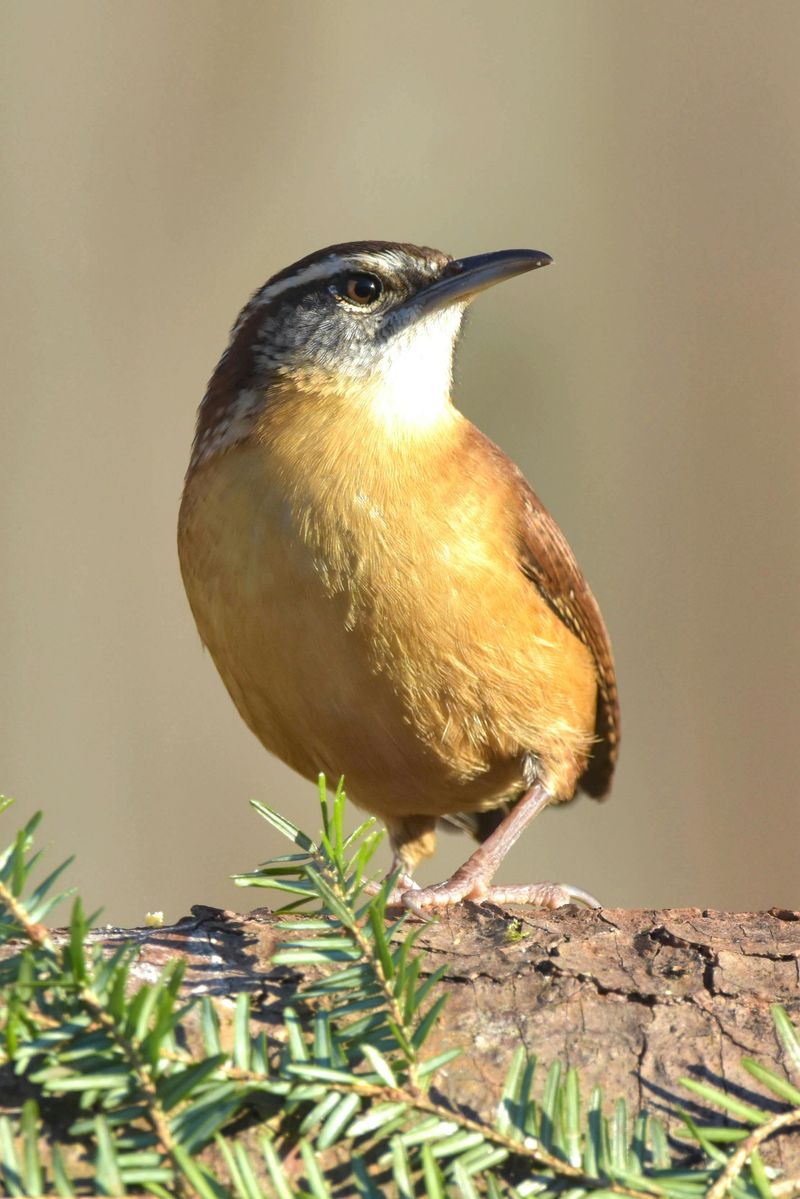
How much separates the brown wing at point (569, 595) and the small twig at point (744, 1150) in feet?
6.80

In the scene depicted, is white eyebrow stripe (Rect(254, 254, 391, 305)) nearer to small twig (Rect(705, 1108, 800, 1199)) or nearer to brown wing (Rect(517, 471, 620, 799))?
brown wing (Rect(517, 471, 620, 799))

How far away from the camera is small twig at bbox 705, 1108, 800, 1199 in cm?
154

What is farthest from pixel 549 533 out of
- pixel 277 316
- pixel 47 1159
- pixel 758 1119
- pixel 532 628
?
pixel 47 1159

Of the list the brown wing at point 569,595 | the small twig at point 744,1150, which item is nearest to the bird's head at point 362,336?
the brown wing at point 569,595

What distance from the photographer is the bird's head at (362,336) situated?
357 cm

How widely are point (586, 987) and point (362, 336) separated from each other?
2.17 metres

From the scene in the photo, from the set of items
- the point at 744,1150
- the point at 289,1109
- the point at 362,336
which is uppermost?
the point at 362,336

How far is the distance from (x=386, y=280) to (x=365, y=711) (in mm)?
1374

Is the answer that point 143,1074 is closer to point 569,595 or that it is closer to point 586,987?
point 586,987

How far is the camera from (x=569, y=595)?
151 inches

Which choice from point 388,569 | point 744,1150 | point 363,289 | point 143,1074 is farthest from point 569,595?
point 143,1074

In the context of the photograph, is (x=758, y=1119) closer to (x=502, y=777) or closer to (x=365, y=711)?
(x=365, y=711)

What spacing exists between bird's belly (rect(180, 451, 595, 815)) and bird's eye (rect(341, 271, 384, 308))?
685 millimetres

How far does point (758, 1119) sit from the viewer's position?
63.2 inches
